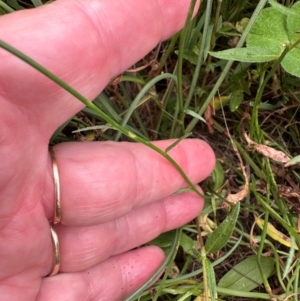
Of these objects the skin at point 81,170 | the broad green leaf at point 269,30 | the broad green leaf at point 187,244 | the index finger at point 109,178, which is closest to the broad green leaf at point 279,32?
the broad green leaf at point 269,30

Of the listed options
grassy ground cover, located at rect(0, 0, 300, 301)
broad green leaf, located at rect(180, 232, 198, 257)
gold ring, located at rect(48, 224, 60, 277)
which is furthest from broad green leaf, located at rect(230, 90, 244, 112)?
gold ring, located at rect(48, 224, 60, 277)

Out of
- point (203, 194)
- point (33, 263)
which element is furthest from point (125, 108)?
point (33, 263)

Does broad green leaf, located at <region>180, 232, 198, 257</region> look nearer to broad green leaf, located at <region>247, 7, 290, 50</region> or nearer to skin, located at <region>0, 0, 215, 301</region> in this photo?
skin, located at <region>0, 0, 215, 301</region>

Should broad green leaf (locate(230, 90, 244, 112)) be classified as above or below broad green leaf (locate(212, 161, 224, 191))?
above

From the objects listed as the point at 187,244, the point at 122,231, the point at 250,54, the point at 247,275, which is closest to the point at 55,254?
the point at 122,231

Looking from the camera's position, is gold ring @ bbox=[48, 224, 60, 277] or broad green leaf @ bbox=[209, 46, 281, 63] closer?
broad green leaf @ bbox=[209, 46, 281, 63]

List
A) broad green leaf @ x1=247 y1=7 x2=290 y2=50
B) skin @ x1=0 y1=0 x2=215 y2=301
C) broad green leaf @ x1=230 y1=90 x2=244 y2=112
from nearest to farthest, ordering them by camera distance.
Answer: skin @ x1=0 y1=0 x2=215 y2=301 → broad green leaf @ x1=247 y1=7 x2=290 y2=50 → broad green leaf @ x1=230 y1=90 x2=244 y2=112

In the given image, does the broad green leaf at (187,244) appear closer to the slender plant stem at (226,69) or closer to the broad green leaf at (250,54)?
the slender plant stem at (226,69)

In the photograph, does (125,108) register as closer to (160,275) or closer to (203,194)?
(203,194)
